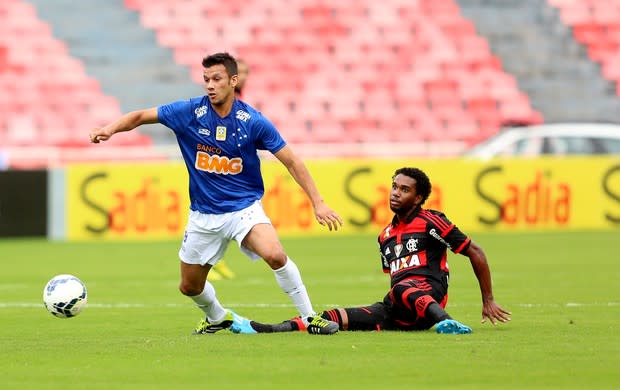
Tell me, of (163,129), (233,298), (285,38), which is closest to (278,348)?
(233,298)

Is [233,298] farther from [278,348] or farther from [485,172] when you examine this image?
[485,172]

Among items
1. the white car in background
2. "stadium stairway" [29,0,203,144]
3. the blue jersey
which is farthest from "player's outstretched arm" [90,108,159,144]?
"stadium stairway" [29,0,203,144]

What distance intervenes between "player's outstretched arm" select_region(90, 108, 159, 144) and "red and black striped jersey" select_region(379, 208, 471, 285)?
1.90 meters

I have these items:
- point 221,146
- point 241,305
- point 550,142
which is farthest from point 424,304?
point 550,142

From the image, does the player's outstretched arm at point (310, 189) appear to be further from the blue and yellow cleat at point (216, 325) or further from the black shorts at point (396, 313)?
the blue and yellow cleat at point (216, 325)

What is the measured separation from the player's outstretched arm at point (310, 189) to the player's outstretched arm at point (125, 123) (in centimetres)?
93

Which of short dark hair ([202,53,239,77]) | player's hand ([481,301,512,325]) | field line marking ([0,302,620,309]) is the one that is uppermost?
short dark hair ([202,53,239,77])

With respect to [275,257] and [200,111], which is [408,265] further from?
[200,111]

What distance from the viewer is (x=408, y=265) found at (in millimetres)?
8789

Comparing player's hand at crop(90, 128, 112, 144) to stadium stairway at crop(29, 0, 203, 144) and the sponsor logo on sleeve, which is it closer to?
the sponsor logo on sleeve

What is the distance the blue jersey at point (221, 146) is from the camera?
8.73 meters

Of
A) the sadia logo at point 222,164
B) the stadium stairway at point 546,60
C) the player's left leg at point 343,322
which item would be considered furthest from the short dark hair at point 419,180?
the stadium stairway at point 546,60

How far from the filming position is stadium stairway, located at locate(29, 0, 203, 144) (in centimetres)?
2652

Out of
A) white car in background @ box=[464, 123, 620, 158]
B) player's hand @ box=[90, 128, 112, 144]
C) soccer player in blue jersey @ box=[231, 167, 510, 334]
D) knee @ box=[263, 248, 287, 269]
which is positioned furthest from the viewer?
white car in background @ box=[464, 123, 620, 158]
